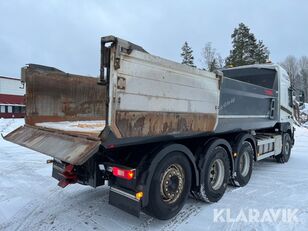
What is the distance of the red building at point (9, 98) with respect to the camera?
3434 cm

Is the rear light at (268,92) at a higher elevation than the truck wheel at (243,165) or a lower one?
higher

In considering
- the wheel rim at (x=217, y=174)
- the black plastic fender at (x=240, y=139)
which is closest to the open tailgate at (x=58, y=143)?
the wheel rim at (x=217, y=174)

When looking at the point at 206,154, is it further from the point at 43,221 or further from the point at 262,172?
the point at 262,172

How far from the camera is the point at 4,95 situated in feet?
113

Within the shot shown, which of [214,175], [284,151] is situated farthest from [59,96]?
[284,151]

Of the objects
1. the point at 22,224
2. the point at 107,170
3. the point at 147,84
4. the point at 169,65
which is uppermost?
the point at 169,65

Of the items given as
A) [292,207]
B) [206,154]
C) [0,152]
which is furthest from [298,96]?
[0,152]

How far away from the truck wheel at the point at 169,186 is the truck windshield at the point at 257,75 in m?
4.42

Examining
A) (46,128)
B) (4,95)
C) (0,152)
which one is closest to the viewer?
(46,128)

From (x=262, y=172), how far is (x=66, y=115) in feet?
16.9

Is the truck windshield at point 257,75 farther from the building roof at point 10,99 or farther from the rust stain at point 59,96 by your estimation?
the building roof at point 10,99

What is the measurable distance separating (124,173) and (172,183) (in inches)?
33.4

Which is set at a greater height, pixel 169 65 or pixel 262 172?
pixel 169 65

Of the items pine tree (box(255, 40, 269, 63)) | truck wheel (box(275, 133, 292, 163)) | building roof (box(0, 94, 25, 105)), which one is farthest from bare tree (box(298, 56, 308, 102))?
truck wheel (box(275, 133, 292, 163))
